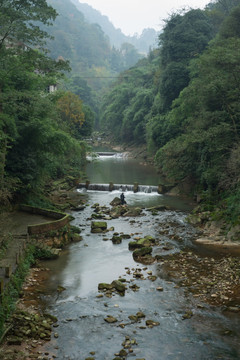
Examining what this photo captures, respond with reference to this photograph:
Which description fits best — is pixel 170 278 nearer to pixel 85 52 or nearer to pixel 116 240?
pixel 116 240

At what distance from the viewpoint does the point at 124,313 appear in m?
13.1

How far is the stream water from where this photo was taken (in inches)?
435

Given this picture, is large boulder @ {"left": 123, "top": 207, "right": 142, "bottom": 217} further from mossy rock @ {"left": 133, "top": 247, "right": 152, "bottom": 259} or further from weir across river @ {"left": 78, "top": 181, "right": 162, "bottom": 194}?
mossy rock @ {"left": 133, "top": 247, "right": 152, "bottom": 259}

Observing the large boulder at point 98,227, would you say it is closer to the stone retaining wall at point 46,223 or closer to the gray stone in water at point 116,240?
the gray stone in water at point 116,240

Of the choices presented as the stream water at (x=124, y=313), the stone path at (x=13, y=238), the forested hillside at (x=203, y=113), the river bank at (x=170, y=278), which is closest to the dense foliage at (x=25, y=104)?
the stone path at (x=13, y=238)

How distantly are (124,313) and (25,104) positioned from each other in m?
14.6

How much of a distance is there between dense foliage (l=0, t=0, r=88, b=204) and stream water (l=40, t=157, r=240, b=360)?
18.8 feet

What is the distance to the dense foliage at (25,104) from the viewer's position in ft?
66.5

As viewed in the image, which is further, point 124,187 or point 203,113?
point 124,187

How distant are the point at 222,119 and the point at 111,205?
11.1 m

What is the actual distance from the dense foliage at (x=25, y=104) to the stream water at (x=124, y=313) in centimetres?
574

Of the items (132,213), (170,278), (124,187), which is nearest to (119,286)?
(170,278)

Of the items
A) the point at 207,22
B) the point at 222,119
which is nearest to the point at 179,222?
the point at 222,119

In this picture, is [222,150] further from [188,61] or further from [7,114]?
[188,61]
